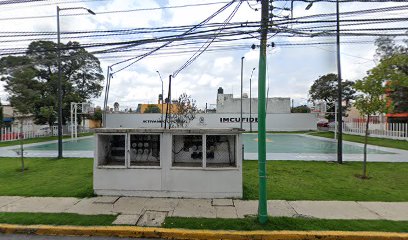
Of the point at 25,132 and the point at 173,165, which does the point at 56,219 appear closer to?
the point at 173,165

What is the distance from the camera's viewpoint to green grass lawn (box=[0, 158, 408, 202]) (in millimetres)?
6766

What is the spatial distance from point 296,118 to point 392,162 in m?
27.6

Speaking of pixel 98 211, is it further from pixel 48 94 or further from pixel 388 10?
pixel 48 94

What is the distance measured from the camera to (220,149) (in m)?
7.11

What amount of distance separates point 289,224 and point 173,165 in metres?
3.24

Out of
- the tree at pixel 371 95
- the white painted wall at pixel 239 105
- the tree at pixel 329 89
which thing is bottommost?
the tree at pixel 371 95

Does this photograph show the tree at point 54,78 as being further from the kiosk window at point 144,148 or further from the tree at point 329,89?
the tree at point 329,89

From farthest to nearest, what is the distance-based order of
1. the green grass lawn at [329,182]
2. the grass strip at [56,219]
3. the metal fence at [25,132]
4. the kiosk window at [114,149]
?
the metal fence at [25,132] < the kiosk window at [114,149] < the green grass lawn at [329,182] < the grass strip at [56,219]

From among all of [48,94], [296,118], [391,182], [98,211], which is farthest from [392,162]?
[48,94]

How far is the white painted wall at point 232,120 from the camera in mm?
38438

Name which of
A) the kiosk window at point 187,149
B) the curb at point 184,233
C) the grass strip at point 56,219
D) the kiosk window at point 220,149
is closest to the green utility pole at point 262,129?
the curb at point 184,233

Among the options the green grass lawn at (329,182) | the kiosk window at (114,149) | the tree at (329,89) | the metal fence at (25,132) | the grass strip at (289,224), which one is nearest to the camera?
the grass strip at (289,224)

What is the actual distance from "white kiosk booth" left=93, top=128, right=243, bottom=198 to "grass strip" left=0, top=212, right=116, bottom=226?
1429mm

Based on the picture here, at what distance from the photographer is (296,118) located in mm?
38531
